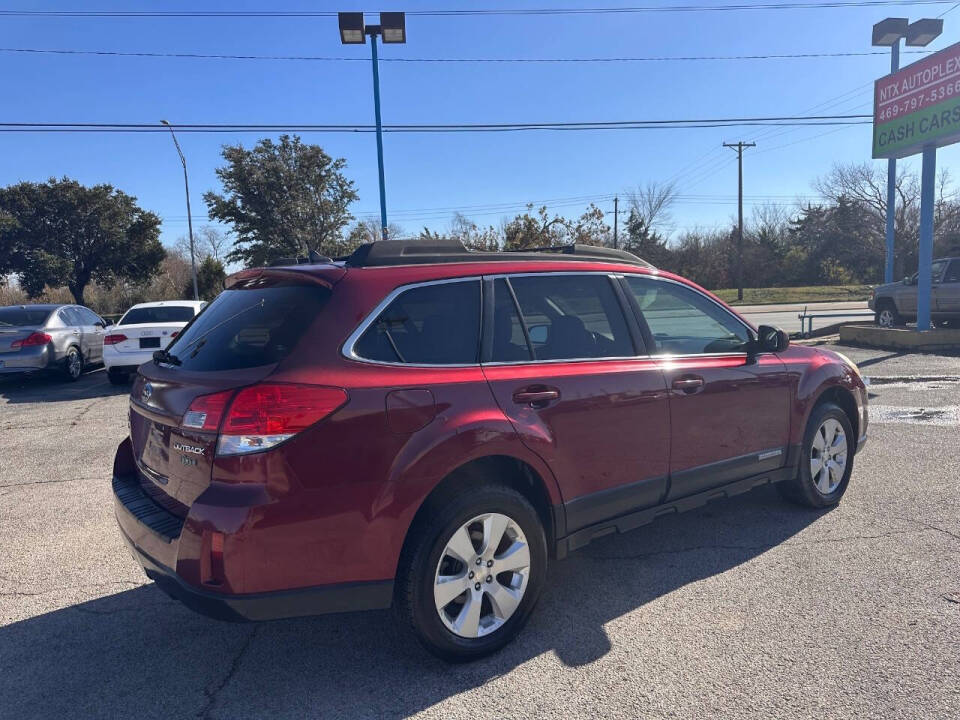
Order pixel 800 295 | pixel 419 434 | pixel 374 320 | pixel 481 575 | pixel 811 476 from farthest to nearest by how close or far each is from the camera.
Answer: pixel 800 295 < pixel 811 476 < pixel 481 575 < pixel 374 320 < pixel 419 434

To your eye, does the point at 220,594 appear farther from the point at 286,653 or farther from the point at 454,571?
the point at 454,571

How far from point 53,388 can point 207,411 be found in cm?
1100

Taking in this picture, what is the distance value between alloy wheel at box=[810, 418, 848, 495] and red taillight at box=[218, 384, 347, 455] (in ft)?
12.1

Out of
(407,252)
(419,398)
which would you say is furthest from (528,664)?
(407,252)

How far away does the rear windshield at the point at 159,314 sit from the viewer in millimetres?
11383

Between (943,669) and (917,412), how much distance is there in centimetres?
600

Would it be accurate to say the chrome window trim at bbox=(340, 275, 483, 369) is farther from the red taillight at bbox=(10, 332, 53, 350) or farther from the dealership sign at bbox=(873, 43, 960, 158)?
the dealership sign at bbox=(873, 43, 960, 158)

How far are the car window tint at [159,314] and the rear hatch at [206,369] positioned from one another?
8.82 m

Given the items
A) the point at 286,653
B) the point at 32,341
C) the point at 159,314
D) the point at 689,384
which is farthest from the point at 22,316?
the point at 689,384

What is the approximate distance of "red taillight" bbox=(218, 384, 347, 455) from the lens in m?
2.53

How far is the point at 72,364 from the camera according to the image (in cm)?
1205

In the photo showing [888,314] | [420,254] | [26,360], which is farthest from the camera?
[888,314]

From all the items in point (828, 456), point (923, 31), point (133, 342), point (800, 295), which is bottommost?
point (828, 456)

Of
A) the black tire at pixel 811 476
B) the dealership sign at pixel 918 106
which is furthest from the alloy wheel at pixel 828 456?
the dealership sign at pixel 918 106
